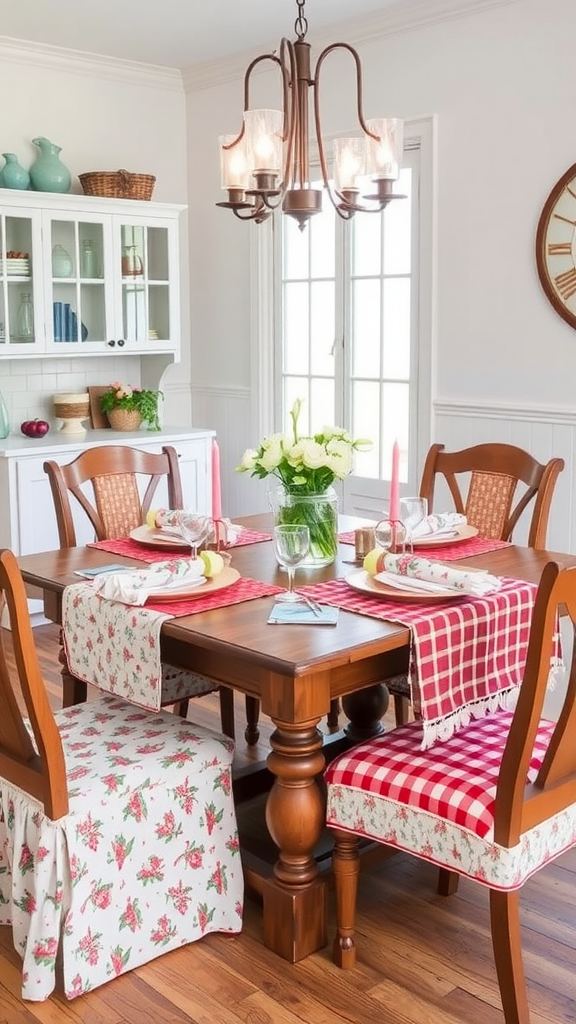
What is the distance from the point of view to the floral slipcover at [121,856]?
2146 mm

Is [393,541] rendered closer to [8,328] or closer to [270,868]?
[270,868]

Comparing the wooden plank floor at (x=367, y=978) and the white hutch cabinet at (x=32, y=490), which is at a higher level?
the white hutch cabinet at (x=32, y=490)

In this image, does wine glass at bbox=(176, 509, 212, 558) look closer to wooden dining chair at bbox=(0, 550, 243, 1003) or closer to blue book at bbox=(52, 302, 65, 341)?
wooden dining chair at bbox=(0, 550, 243, 1003)

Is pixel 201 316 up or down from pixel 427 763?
up

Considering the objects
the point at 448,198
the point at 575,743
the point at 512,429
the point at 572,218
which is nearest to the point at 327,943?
the point at 575,743

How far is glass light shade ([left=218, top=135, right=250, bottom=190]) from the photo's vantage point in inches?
107

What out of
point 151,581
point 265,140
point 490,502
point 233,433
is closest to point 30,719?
point 151,581

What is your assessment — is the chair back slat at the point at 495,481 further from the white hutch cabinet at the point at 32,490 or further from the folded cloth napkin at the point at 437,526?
the white hutch cabinet at the point at 32,490

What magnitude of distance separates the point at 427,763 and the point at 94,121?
164 inches

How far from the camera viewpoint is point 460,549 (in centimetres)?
290

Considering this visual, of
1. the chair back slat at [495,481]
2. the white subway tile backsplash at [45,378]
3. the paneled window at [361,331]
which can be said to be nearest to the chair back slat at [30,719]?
the chair back slat at [495,481]

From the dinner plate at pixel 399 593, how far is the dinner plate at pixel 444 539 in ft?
1.29

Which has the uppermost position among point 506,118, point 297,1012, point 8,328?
point 506,118

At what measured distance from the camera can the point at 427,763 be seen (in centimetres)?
215
